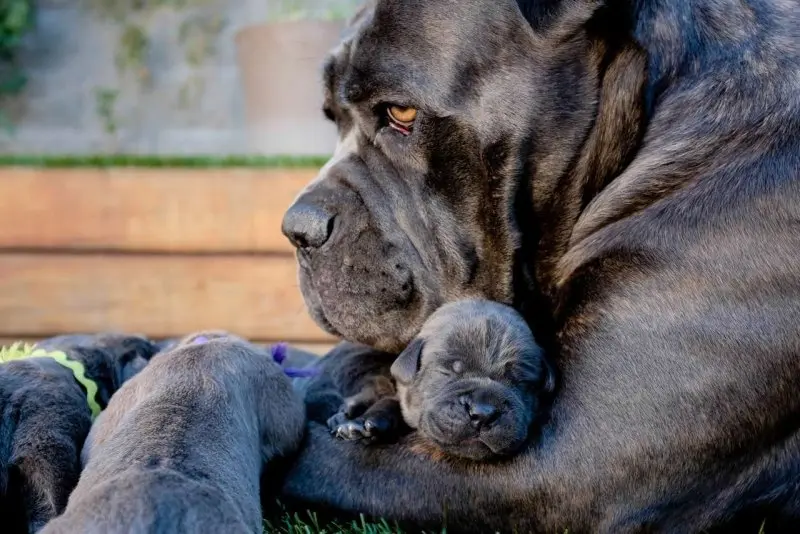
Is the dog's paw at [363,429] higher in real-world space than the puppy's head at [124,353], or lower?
higher

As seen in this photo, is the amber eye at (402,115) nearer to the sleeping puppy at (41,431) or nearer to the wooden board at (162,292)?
the sleeping puppy at (41,431)

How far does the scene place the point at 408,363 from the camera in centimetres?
213

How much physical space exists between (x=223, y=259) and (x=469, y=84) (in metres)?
2.28

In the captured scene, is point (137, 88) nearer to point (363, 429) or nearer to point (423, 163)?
point (423, 163)

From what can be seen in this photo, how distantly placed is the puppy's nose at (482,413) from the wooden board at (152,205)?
234 cm

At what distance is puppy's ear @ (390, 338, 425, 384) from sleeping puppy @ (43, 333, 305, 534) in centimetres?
23

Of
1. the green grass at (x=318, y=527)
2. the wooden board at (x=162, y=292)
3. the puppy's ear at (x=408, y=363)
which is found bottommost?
the wooden board at (x=162, y=292)

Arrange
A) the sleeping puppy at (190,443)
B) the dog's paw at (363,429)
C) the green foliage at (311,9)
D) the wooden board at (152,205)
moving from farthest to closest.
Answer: the green foliage at (311,9), the wooden board at (152,205), the dog's paw at (363,429), the sleeping puppy at (190,443)

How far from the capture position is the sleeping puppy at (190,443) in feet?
4.09

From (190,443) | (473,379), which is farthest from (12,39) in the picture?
(190,443)

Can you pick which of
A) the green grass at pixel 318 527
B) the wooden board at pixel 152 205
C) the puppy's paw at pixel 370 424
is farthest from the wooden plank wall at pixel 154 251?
the green grass at pixel 318 527

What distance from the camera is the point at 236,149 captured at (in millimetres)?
6098

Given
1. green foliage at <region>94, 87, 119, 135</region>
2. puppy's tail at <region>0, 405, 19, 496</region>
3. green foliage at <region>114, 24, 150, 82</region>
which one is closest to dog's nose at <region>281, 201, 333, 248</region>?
puppy's tail at <region>0, 405, 19, 496</region>

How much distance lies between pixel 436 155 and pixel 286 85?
11.1 ft
